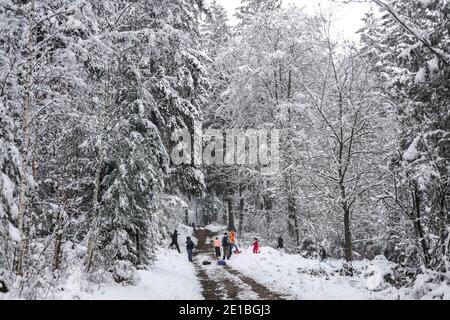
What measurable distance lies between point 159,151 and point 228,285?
5342 millimetres

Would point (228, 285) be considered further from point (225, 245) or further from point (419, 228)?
point (225, 245)

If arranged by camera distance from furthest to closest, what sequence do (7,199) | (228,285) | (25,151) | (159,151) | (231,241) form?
(231,241)
(159,151)
(228,285)
(25,151)
(7,199)

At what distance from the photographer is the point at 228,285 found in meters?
12.1

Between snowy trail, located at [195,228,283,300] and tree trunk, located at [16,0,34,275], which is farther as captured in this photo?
snowy trail, located at [195,228,283,300]

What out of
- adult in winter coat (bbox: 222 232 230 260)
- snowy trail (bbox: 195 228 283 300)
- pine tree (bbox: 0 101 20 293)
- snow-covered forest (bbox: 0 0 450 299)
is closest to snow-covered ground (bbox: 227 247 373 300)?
snow-covered forest (bbox: 0 0 450 299)

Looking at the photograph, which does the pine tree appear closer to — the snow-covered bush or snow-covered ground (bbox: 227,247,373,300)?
the snow-covered bush

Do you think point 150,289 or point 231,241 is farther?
point 231,241

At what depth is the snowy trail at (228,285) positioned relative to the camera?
9962 mm

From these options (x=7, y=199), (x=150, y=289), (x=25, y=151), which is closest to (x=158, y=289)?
(x=150, y=289)

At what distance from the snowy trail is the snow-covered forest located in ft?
0.32

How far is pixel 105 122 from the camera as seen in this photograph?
35.4ft

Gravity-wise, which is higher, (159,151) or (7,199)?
(159,151)

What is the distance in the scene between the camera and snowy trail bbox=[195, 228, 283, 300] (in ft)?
32.7
